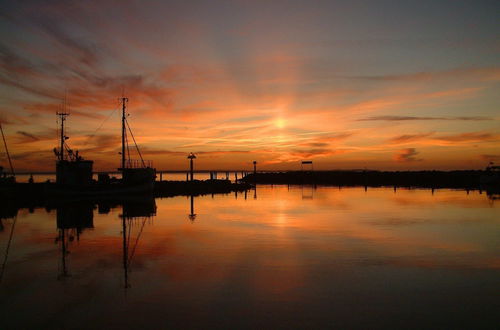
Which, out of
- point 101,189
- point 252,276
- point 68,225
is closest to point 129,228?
point 68,225

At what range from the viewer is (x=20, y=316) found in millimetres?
A: 11211

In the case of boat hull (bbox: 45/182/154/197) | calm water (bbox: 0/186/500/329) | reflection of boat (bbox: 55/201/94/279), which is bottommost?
calm water (bbox: 0/186/500/329)

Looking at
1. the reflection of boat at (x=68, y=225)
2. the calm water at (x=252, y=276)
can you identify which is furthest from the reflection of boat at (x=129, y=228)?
the reflection of boat at (x=68, y=225)

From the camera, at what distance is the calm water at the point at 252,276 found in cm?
1111

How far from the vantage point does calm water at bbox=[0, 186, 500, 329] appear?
11109 mm

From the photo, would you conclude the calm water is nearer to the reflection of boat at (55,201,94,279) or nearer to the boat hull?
the reflection of boat at (55,201,94,279)

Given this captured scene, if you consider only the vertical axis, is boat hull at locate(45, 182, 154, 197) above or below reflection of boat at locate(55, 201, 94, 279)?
above

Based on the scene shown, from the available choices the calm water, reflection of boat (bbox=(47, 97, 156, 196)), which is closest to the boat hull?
reflection of boat (bbox=(47, 97, 156, 196))

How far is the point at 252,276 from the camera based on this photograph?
49.5 ft

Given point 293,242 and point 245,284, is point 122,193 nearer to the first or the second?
point 293,242

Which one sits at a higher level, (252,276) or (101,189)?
(101,189)

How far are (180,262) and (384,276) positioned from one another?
820 cm

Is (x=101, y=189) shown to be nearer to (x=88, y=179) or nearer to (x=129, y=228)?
(x=88, y=179)

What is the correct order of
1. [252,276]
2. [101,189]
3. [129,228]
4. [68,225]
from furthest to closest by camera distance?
[101,189] < [68,225] < [129,228] < [252,276]
